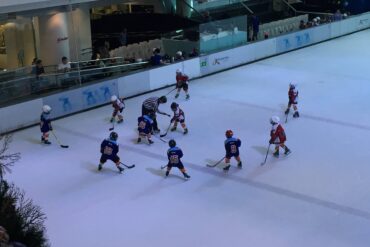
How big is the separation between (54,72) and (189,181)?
7431mm

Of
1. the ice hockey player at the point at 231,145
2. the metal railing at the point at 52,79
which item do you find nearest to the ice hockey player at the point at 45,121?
the metal railing at the point at 52,79

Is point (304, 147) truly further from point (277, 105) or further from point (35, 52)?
point (35, 52)

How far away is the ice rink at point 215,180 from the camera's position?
33.3 feet

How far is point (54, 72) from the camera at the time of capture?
17.9 meters

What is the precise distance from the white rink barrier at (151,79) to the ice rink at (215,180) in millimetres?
385

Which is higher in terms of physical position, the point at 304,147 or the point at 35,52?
the point at 35,52

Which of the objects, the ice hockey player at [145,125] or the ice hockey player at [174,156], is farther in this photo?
the ice hockey player at [145,125]

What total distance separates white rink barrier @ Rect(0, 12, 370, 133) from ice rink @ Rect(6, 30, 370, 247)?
0.39m

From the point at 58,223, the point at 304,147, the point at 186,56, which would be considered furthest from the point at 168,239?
the point at 186,56

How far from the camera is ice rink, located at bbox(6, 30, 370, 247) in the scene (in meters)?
10.2

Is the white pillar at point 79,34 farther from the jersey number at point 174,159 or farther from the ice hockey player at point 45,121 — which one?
the jersey number at point 174,159

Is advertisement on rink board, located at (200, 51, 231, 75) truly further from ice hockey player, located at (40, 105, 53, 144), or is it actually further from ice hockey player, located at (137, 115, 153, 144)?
ice hockey player, located at (40, 105, 53, 144)

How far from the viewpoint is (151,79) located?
19266 mm

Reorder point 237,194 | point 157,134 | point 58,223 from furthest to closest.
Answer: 1. point 157,134
2. point 237,194
3. point 58,223
